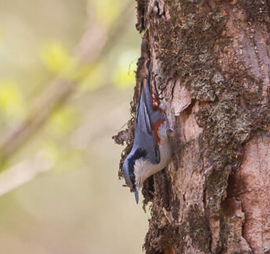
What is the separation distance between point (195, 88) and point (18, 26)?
15.0 ft

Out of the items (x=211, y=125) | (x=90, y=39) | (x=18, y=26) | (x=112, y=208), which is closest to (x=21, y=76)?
(x=18, y=26)

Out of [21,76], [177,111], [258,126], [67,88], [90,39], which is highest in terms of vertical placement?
[21,76]

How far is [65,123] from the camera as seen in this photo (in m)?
4.28

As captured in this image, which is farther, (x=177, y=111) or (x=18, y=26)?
(x=18, y=26)

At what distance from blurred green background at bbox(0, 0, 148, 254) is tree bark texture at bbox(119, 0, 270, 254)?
44.7 inches

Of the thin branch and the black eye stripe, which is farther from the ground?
the thin branch

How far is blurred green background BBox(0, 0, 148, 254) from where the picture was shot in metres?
4.13

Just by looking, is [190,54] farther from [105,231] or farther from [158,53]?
[105,231]

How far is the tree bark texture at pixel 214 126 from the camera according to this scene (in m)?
1.99

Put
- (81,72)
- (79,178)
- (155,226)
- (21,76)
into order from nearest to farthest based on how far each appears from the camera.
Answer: (155,226), (81,72), (21,76), (79,178)

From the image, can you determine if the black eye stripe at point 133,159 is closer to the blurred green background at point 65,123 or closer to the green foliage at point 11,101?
the blurred green background at point 65,123

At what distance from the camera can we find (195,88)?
2215mm

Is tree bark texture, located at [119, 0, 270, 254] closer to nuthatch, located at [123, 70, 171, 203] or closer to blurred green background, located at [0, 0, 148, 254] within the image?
nuthatch, located at [123, 70, 171, 203]

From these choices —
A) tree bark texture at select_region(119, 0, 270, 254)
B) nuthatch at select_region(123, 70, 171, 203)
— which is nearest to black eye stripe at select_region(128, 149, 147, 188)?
nuthatch at select_region(123, 70, 171, 203)
